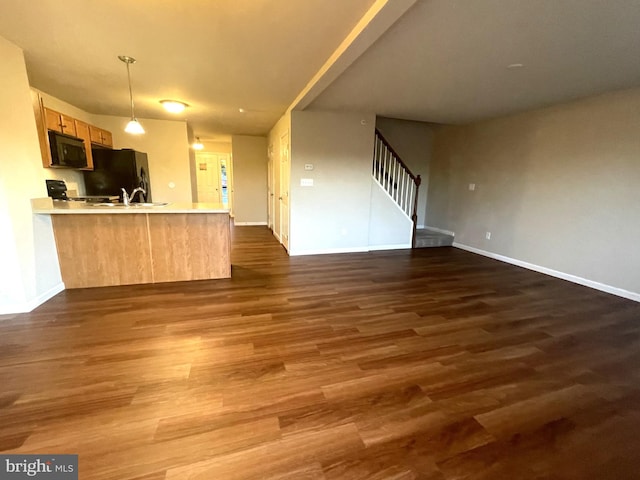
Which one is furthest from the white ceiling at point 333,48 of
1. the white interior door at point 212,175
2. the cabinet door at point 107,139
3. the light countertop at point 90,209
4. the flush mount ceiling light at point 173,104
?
the white interior door at point 212,175

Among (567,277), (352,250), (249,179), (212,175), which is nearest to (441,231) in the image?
(352,250)

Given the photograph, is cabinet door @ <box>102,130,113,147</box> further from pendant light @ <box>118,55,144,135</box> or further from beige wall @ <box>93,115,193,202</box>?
pendant light @ <box>118,55,144,135</box>

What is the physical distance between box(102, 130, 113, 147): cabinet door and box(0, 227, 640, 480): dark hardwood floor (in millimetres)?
3211

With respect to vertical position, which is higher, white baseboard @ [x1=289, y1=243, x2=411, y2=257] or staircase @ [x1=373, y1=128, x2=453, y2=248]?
staircase @ [x1=373, y1=128, x2=453, y2=248]

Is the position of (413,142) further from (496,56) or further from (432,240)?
(496,56)

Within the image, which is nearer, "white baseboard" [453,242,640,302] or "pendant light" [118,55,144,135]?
"pendant light" [118,55,144,135]

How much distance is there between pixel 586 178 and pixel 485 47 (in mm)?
2762

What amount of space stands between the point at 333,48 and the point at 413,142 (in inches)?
189

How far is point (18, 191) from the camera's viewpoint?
268 centimetres

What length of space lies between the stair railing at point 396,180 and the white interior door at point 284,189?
68.0 inches

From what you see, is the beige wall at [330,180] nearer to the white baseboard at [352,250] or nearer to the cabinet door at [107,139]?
the white baseboard at [352,250]

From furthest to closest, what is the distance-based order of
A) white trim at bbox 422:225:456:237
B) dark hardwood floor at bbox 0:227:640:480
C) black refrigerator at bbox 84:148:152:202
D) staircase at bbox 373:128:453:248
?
white trim at bbox 422:225:456:237 < staircase at bbox 373:128:453:248 < black refrigerator at bbox 84:148:152:202 < dark hardwood floor at bbox 0:227:640:480

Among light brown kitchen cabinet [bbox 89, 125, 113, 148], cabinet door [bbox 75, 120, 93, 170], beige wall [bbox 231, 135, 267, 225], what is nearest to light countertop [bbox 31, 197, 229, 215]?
cabinet door [bbox 75, 120, 93, 170]

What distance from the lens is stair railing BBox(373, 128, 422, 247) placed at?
561cm
